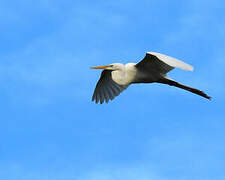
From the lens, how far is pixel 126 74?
34.7 feet

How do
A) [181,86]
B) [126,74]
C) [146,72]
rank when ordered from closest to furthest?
[146,72] → [126,74] → [181,86]

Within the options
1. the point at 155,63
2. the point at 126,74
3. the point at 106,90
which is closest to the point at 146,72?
the point at 155,63

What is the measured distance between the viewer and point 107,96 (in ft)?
41.6

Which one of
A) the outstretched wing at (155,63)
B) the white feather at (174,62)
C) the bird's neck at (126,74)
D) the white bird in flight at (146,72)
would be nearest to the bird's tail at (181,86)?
the white bird in flight at (146,72)

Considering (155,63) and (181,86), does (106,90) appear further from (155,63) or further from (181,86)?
(155,63)

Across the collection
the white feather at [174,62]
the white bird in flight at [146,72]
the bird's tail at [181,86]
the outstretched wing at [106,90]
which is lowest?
the white feather at [174,62]

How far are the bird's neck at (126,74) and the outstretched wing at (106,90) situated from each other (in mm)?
1693

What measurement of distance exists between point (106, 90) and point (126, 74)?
2178mm

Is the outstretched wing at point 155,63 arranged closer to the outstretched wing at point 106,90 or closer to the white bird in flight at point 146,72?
the white bird in flight at point 146,72

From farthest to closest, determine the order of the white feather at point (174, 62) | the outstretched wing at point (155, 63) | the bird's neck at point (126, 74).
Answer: the bird's neck at point (126, 74)
the outstretched wing at point (155, 63)
the white feather at point (174, 62)

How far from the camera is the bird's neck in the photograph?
1048 cm

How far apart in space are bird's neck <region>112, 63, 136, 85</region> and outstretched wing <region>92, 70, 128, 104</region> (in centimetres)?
169

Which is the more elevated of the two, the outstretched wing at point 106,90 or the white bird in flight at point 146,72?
the outstretched wing at point 106,90

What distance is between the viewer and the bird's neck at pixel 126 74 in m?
10.5
